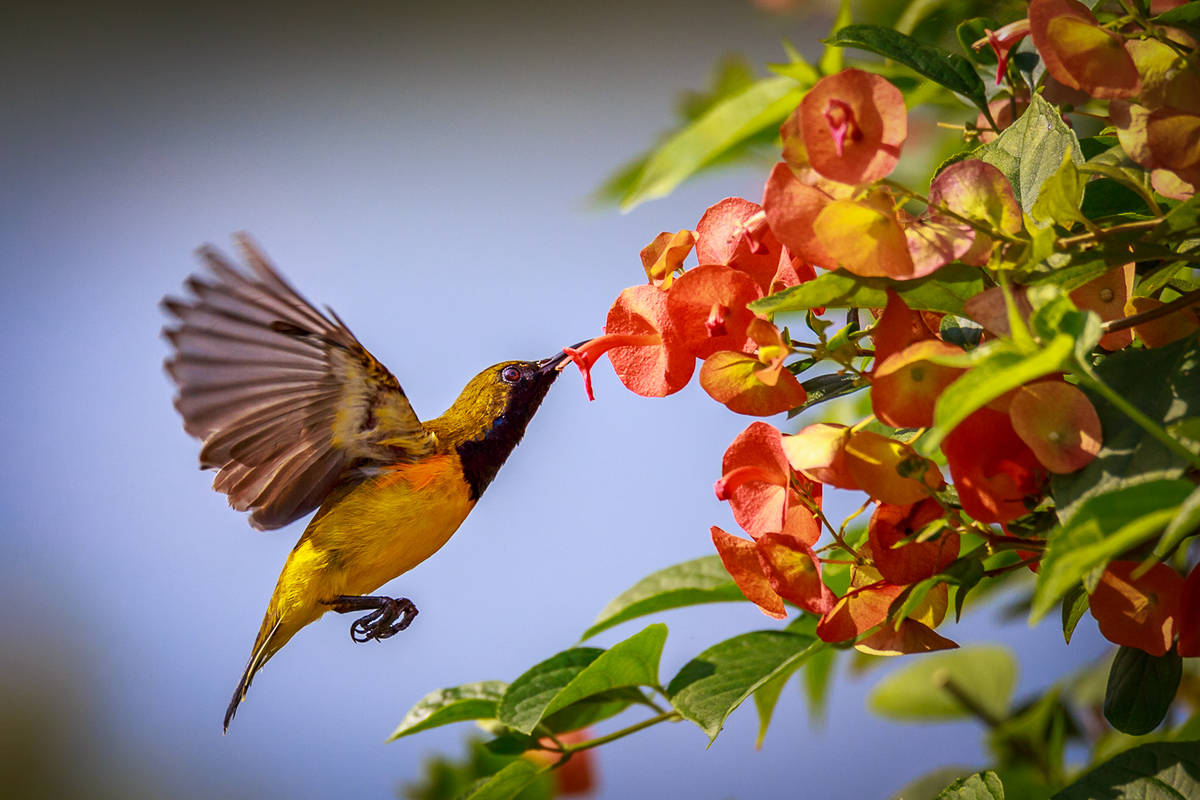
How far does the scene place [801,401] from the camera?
439 mm

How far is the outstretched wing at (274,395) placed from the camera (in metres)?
0.82

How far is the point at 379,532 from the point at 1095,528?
772mm

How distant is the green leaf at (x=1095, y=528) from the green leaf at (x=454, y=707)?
49 cm

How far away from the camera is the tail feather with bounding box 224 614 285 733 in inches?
37.4

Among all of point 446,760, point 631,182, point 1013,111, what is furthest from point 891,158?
point 446,760

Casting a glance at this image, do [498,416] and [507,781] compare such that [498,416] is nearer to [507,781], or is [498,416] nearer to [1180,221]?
[507,781]

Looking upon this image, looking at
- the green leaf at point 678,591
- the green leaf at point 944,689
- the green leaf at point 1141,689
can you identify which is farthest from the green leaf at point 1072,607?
the green leaf at point 944,689

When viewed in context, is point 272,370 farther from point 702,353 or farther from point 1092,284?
point 1092,284

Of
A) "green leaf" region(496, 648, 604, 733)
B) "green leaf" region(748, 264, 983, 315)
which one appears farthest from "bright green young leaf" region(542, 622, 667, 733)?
"green leaf" region(748, 264, 983, 315)

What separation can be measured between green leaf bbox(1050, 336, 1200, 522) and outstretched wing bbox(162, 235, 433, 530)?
637 millimetres

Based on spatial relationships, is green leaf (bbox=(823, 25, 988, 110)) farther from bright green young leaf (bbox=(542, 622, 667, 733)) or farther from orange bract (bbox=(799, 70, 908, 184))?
bright green young leaf (bbox=(542, 622, 667, 733))

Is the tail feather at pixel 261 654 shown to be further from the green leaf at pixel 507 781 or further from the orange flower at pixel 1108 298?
the orange flower at pixel 1108 298

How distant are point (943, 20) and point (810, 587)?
501 mm

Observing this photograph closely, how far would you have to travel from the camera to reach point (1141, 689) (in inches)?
18.3
